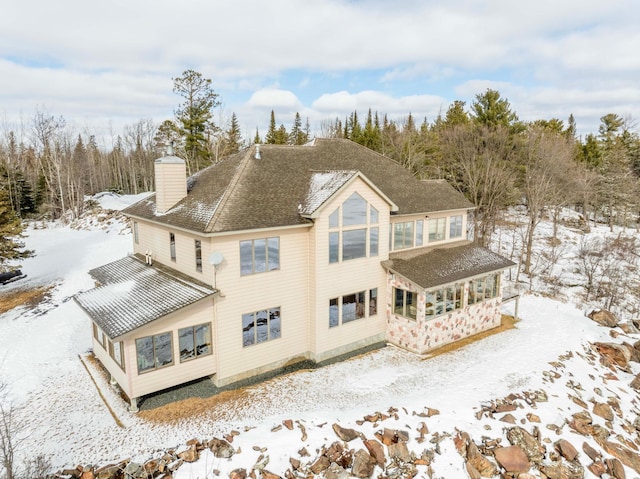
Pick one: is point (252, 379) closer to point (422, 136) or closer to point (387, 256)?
point (387, 256)

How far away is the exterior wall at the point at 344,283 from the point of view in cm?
1526

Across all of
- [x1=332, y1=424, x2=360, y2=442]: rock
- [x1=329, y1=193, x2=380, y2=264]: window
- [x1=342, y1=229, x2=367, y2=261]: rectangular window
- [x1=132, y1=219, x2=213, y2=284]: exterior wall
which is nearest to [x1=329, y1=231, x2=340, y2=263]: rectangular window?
[x1=329, y1=193, x2=380, y2=264]: window

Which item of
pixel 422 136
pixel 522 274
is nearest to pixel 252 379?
pixel 522 274

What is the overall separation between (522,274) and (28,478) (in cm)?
3618

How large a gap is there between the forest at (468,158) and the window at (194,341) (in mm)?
17739

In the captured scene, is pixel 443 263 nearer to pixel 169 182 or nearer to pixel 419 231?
pixel 419 231

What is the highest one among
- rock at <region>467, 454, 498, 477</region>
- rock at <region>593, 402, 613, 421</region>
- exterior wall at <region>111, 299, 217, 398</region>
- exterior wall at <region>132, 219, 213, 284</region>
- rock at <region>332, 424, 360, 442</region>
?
exterior wall at <region>132, 219, 213, 284</region>

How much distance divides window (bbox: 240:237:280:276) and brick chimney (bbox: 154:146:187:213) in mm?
5037

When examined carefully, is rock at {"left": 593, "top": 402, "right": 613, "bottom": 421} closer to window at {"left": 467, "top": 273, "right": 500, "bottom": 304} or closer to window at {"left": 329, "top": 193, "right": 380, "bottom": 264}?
window at {"left": 467, "top": 273, "right": 500, "bottom": 304}

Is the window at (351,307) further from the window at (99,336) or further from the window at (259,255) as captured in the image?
the window at (99,336)

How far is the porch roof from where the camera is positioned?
55.5ft

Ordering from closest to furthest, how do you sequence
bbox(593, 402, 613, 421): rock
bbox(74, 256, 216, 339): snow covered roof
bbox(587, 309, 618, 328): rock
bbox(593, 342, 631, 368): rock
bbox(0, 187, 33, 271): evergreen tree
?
bbox(74, 256, 216, 339): snow covered roof < bbox(593, 402, 613, 421): rock < bbox(593, 342, 631, 368): rock < bbox(587, 309, 618, 328): rock < bbox(0, 187, 33, 271): evergreen tree

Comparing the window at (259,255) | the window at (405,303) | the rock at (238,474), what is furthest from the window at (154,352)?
the window at (405,303)

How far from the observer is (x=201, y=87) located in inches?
1594
